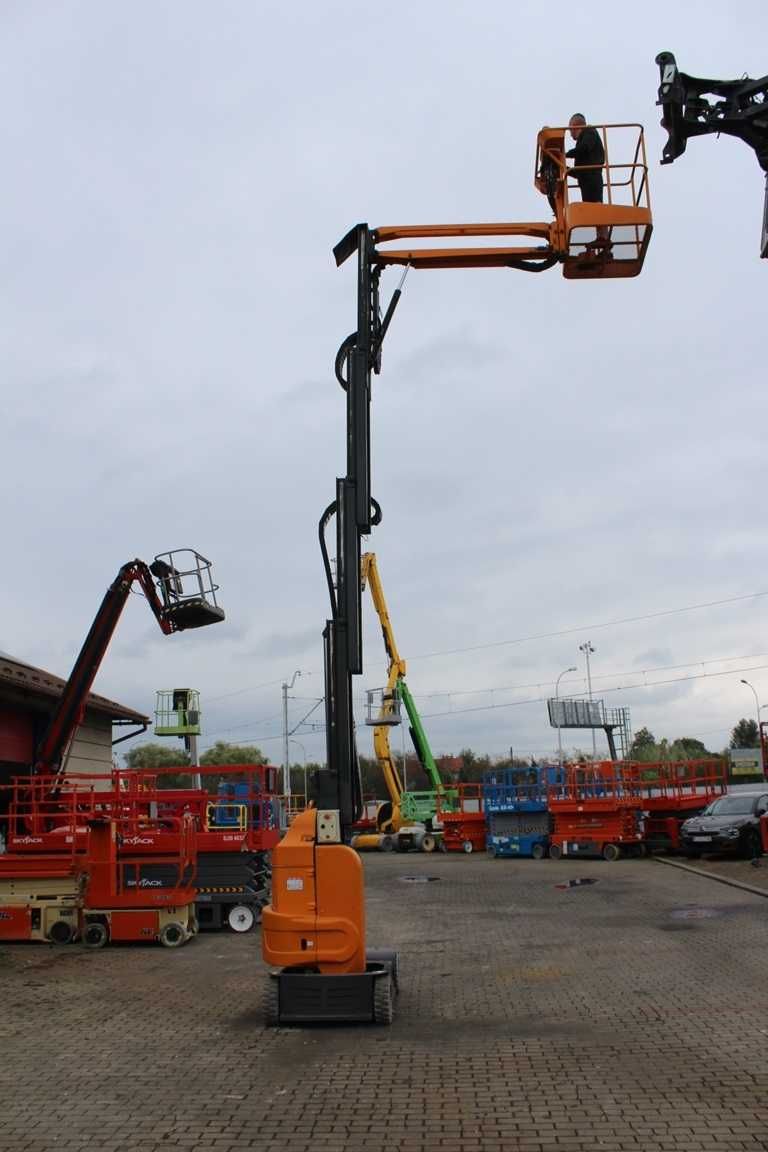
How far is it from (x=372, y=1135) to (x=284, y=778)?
47643 millimetres

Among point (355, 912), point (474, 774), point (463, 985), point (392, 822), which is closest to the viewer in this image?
point (355, 912)

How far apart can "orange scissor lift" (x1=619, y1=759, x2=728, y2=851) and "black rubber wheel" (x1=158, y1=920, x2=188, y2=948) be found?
15.7 m

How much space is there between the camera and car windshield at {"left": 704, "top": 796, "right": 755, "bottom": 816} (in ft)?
81.1

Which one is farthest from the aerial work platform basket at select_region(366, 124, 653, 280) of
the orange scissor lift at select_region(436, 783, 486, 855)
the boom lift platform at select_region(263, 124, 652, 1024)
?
the orange scissor lift at select_region(436, 783, 486, 855)

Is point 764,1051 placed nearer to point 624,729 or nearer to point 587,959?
point 587,959

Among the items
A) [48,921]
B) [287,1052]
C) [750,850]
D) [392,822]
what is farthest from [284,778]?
[287,1052]

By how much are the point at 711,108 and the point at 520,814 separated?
76.6 feet

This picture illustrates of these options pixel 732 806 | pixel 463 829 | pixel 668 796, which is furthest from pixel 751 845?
pixel 463 829

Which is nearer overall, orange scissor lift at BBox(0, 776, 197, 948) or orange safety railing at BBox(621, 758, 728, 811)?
orange scissor lift at BBox(0, 776, 197, 948)

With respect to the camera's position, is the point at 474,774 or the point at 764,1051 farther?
the point at 474,774

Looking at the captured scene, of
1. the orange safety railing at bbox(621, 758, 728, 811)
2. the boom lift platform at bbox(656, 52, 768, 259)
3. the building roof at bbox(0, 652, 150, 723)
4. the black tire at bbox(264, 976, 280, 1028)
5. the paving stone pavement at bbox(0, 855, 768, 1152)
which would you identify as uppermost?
the boom lift platform at bbox(656, 52, 768, 259)

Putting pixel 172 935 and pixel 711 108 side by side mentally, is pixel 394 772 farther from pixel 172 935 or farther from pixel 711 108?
pixel 711 108

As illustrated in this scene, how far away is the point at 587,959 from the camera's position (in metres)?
11.8

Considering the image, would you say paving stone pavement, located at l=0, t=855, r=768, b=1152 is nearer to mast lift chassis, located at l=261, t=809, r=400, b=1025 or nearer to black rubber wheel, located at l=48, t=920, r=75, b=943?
mast lift chassis, located at l=261, t=809, r=400, b=1025
